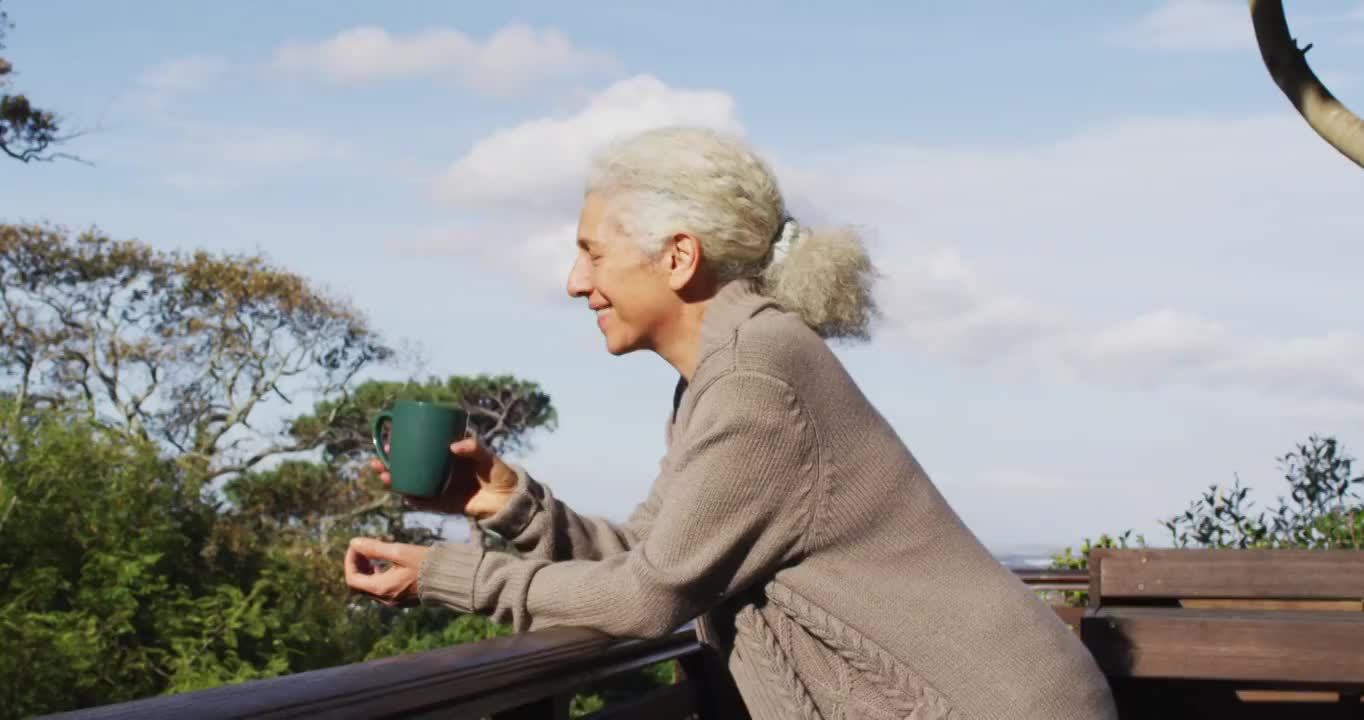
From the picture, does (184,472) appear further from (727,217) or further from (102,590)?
(727,217)

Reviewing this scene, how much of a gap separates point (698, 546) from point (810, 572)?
0.14m

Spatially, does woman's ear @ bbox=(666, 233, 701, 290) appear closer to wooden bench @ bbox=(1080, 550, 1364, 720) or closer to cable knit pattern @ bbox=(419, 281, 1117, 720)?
cable knit pattern @ bbox=(419, 281, 1117, 720)

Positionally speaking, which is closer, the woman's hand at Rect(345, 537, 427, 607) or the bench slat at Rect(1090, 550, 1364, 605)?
the woman's hand at Rect(345, 537, 427, 607)

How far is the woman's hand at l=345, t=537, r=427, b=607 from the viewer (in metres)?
1.69

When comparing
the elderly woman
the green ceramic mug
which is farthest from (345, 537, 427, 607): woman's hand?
the green ceramic mug

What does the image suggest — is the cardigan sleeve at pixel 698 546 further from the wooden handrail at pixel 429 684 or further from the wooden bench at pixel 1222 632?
the wooden bench at pixel 1222 632

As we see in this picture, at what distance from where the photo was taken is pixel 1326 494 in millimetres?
5648

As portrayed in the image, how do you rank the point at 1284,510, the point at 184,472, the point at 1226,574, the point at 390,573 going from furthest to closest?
the point at 184,472 < the point at 1284,510 < the point at 1226,574 < the point at 390,573

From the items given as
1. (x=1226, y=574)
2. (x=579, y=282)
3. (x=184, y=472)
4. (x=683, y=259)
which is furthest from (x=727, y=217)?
(x=184, y=472)

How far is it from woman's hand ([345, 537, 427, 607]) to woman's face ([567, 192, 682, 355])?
34cm

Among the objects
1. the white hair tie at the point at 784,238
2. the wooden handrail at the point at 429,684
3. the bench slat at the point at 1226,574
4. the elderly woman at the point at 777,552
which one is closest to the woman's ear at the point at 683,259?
the elderly woman at the point at 777,552

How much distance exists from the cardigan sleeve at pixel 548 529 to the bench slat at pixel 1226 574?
1172 mm

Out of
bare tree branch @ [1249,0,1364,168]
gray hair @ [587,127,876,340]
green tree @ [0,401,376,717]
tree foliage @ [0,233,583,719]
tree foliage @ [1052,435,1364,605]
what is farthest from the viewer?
tree foliage @ [0,233,583,719]

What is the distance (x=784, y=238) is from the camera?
1.84 meters
